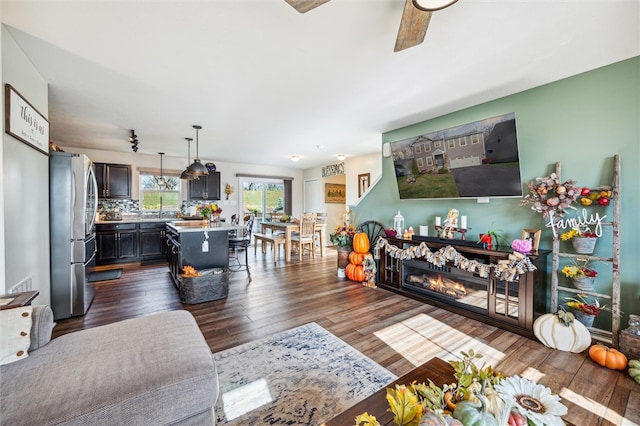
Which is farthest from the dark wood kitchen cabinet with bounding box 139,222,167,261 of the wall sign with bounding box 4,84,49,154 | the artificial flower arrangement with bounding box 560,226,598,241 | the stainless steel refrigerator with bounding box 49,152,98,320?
the artificial flower arrangement with bounding box 560,226,598,241

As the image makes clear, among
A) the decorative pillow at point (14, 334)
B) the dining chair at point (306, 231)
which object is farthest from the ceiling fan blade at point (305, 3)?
the dining chair at point (306, 231)

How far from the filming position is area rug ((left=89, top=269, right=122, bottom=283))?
435 cm

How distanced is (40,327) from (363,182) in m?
6.11

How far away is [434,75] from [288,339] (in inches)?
111

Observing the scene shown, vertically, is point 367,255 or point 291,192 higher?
point 291,192

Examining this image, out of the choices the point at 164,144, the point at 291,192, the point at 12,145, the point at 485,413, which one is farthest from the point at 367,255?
the point at 291,192

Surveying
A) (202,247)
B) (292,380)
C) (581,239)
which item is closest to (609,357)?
(581,239)

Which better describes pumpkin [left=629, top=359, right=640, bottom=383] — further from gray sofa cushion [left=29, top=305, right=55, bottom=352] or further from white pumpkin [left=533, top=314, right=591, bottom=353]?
gray sofa cushion [left=29, top=305, right=55, bottom=352]

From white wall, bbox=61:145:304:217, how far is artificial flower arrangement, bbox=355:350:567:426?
716cm

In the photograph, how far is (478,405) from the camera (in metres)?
0.87

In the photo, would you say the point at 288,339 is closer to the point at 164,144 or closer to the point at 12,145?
the point at 12,145

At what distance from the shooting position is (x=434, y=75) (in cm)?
252

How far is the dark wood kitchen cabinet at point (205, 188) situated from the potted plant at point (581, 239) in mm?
6776

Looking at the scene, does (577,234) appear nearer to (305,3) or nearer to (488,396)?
(488,396)
